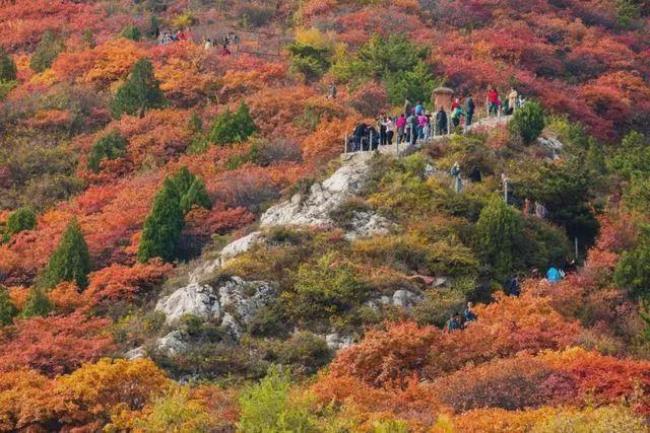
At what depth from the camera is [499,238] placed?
32.6m

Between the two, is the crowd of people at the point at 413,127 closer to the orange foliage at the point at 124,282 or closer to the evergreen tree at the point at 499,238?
the evergreen tree at the point at 499,238

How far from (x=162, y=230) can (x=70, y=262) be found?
2.67m

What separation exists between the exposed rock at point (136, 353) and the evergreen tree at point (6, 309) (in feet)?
12.9

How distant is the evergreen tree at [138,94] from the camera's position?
4834 centimetres

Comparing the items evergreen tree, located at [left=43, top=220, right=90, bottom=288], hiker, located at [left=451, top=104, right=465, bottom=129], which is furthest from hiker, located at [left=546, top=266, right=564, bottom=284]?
evergreen tree, located at [left=43, top=220, right=90, bottom=288]

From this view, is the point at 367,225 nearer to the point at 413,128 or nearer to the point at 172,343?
the point at 413,128

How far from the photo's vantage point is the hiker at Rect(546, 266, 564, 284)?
31312mm

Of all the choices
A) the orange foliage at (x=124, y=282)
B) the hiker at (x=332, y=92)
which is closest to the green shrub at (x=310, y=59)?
the hiker at (x=332, y=92)

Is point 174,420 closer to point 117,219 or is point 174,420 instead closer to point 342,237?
point 342,237

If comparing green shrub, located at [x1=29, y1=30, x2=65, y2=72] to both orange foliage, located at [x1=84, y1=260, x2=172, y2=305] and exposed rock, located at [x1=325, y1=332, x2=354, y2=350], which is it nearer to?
orange foliage, located at [x1=84, y1=260, x2=172, y2=305]

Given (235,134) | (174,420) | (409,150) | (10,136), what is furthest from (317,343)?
(10,136)

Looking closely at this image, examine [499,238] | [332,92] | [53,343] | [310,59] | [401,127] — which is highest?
[401,127]

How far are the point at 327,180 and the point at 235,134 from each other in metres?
7.88

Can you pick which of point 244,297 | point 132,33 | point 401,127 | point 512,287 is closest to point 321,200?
point 401,127
